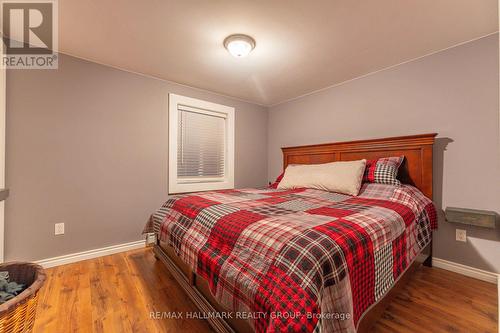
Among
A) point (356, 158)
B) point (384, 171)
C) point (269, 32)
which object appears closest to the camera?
point (269, 32)

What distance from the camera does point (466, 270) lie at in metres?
1.99

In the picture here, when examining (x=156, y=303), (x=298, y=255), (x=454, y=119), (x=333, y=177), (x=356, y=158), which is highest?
(x=454, y=119)

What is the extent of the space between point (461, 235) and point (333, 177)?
4.15 ft

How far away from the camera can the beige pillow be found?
7.12 ft

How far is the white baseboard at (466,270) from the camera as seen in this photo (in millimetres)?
1856

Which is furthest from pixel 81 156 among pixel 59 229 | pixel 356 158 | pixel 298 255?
pixel 356 158

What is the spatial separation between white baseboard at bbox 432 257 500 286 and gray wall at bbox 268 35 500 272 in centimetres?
5

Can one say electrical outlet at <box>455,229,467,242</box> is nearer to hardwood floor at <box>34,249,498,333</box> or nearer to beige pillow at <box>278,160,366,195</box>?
hardwood floor at <box>34,249,498,333</box>

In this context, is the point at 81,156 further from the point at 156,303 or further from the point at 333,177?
the point at 333,177

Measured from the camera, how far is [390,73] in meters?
2.51

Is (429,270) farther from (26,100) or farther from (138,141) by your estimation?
(26,100)

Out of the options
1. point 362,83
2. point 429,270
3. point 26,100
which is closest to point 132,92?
point 26,100

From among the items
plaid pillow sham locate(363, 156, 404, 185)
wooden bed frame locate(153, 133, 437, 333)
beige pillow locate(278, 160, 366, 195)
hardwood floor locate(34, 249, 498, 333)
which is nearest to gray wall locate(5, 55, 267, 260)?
hardwood floor locate(34, 249, 498, 333)

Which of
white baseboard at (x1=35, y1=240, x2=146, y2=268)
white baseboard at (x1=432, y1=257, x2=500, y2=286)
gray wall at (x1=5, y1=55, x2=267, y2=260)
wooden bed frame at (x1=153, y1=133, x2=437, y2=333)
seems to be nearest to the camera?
wooden bed frame at (x1=153, y1=133, x2=437, y2=333)
